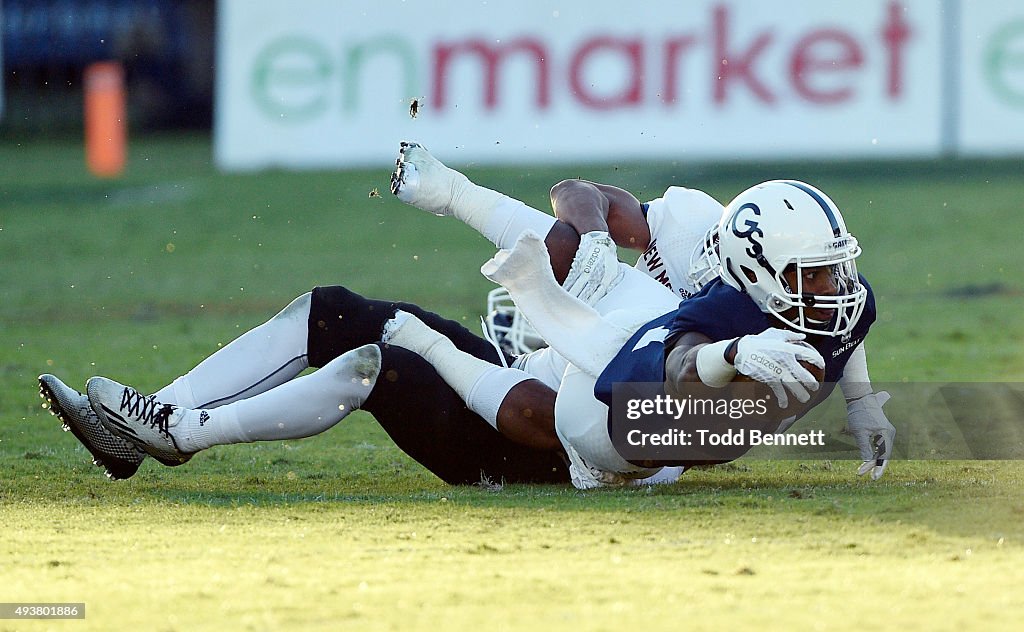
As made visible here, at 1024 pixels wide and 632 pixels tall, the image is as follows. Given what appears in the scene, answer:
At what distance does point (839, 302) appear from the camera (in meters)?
3.86

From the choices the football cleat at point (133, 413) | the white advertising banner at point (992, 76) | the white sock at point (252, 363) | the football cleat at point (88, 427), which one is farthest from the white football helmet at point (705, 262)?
the white advertising banner at point (992, 76)

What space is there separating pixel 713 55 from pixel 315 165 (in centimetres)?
447

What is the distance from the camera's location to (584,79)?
16078 millimetres

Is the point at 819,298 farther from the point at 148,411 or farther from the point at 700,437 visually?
the point at 148,411

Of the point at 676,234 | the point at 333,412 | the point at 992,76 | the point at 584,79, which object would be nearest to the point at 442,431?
the point at 333,412

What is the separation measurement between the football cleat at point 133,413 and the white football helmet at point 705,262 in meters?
1.54

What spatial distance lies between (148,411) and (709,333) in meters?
1.57

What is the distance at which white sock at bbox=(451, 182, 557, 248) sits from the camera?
16.2 ft

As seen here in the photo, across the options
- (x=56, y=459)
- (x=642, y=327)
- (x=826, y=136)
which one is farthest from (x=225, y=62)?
(x=642, y=327)

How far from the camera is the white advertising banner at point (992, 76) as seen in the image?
582 inches

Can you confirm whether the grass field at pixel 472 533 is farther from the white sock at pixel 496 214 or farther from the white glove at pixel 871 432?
the white sock at pixel 496 214

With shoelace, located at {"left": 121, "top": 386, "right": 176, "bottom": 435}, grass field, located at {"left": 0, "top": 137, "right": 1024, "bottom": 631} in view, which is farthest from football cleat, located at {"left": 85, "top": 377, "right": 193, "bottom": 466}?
grass field, located at {"left": 0, "top": 137, "right": 1024, "bottom": 631}

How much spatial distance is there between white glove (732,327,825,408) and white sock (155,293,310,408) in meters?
1.52

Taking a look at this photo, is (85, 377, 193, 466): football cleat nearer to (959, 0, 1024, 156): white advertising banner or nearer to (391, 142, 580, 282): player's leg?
(391, 142, 580, 282): player's leg
